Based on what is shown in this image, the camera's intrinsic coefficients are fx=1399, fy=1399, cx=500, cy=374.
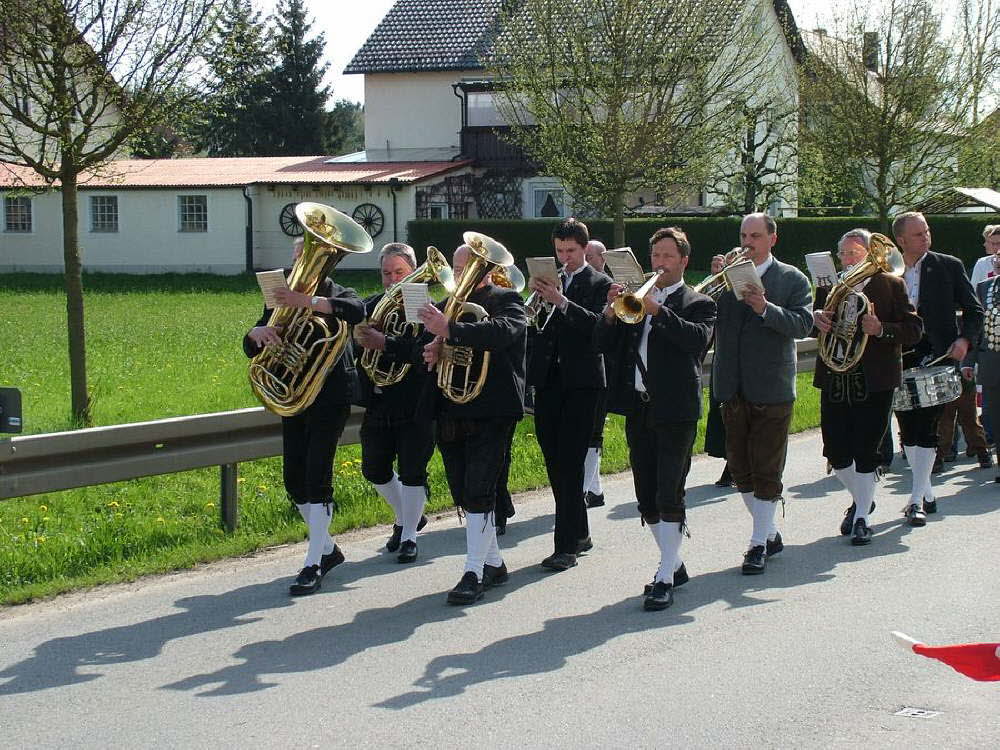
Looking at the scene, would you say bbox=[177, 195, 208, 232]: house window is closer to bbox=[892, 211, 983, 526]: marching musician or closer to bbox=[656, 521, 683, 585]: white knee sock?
bbox=[892, 211, 983, 526]: marching musician

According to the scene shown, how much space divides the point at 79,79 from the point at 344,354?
5.53 metres

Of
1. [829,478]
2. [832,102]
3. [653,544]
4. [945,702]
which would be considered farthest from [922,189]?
[945,702]

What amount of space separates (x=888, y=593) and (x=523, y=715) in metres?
2.66

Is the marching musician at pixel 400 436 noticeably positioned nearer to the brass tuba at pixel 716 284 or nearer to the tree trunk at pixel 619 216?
the brass tuba at pixel 716 284

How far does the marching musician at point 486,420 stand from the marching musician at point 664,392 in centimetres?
50

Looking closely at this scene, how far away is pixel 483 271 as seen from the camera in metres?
7.46

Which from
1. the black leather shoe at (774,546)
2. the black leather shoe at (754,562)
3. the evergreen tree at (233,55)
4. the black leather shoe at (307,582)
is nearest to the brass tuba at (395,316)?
the black leather shoe at (307,582)

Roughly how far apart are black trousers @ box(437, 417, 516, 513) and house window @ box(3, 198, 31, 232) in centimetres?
3720

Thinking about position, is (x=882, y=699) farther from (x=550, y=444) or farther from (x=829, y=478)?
(x=829, y=478)

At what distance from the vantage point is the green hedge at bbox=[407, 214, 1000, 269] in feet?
117

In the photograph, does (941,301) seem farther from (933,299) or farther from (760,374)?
(760,374)

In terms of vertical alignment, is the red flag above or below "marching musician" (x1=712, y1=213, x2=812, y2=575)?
below

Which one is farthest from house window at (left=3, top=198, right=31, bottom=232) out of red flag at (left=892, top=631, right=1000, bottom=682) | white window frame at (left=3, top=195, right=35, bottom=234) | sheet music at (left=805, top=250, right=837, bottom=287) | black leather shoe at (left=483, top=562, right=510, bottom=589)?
red flag at (left=892, top=631, right=1000, bottom=682)

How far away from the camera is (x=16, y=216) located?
4209 centimetres
